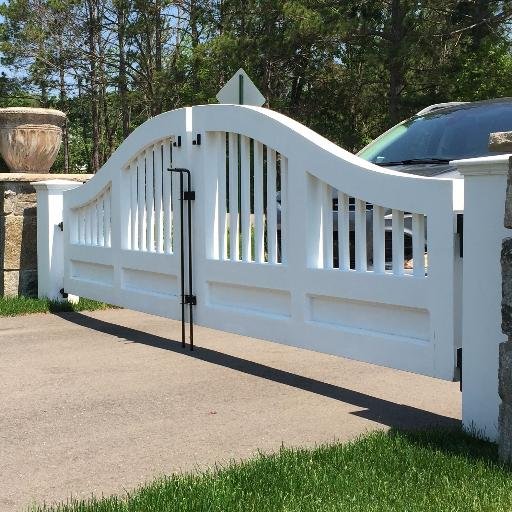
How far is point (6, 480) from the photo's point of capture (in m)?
3.43

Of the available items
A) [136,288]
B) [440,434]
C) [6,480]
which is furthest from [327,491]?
[136,288]

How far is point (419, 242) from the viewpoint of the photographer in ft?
13.9

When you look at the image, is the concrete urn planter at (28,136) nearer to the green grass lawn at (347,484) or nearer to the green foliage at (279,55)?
the green grass lawn at (347,484)

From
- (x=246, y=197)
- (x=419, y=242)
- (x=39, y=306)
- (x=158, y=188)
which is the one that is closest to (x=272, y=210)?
(x=246, y=197)

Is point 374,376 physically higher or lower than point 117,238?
lower

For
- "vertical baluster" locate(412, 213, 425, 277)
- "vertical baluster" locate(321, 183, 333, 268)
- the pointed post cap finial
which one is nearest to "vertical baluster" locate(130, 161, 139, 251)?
the pointed post cap finial

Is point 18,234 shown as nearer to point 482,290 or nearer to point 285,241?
point 285,241

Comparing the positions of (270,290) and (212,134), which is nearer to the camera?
(270,290)

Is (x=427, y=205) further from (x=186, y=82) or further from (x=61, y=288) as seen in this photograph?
(x=186, y=82)

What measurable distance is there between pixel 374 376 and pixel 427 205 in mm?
1614

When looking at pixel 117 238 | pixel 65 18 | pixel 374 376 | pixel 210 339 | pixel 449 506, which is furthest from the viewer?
pixel 65 18

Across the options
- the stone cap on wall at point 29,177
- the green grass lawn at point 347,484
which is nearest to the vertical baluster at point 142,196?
the stone cap on wall at point 29,177

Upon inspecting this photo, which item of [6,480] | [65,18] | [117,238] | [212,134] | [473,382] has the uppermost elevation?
[65,18]

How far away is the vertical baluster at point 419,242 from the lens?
4.22 metres
